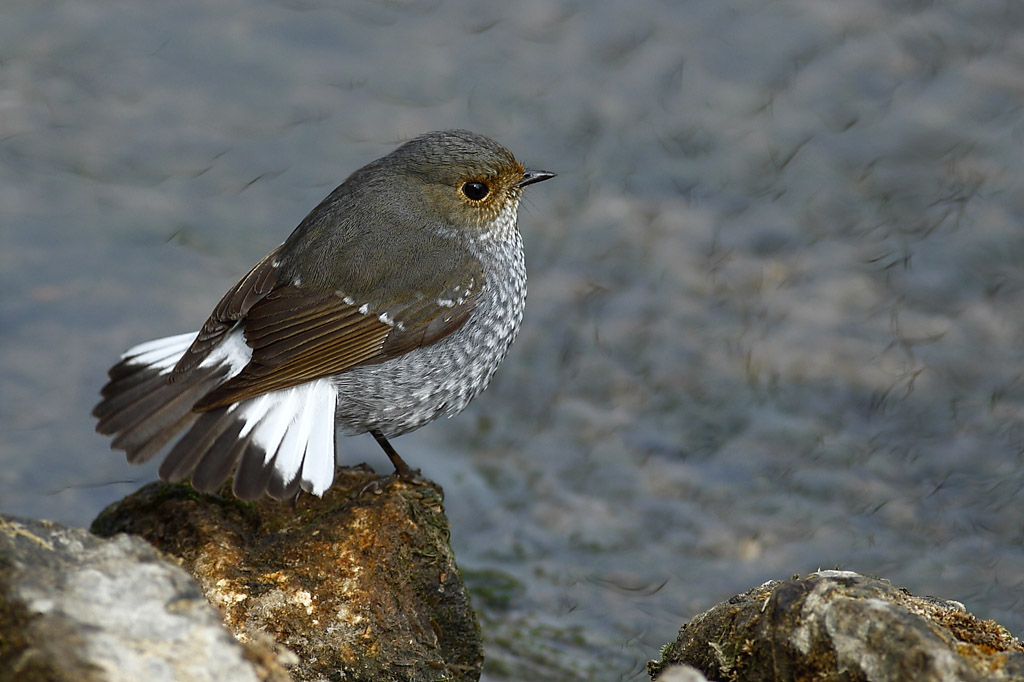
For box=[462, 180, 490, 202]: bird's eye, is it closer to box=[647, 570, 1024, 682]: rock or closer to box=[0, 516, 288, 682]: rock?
box=[647, 570, 1024, 682]: rock

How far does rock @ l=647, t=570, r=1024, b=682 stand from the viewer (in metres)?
3.02

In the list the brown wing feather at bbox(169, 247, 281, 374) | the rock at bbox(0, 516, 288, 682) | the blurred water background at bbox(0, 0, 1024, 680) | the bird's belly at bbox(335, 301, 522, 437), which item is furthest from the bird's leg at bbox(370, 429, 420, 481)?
the rock at bbox(0, 516, 288, 682)

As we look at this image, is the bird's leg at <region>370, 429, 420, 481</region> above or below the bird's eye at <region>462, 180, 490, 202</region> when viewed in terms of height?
below

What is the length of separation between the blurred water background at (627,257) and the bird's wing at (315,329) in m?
1.87

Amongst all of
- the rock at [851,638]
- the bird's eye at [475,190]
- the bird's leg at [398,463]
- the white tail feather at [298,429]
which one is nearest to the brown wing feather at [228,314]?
the white tail feather at [298,429]

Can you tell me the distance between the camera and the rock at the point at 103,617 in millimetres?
2494

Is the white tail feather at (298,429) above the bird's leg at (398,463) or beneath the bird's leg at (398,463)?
above

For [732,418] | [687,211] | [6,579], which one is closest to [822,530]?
[732,418]

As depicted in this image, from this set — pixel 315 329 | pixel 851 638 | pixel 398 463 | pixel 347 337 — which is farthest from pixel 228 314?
pixel 851 638

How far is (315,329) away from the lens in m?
4.89

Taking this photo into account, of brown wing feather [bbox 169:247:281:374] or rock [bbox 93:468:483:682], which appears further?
brown wing feather [bbox 169:247:281:374]

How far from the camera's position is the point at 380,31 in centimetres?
926

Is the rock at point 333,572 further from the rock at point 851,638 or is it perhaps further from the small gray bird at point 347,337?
the rock at point 851,638

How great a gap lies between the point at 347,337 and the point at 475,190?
104 centimetres
